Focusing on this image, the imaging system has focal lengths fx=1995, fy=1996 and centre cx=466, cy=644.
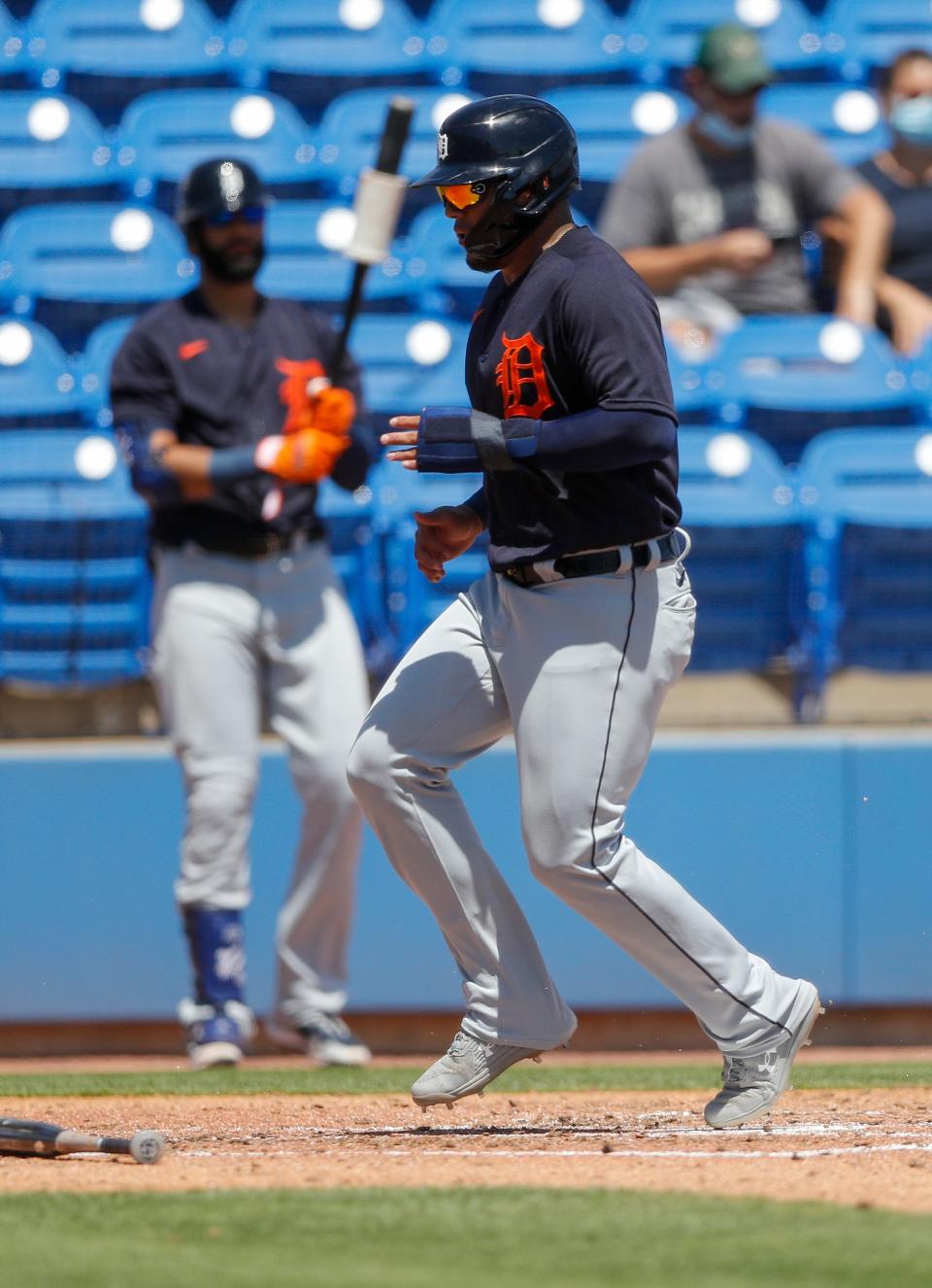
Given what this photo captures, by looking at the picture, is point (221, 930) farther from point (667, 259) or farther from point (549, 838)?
point (667, 259)

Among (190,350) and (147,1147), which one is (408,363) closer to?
(190,350)

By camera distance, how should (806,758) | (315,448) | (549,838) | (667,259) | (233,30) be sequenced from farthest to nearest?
(233,30) → (667,259) → (806,758) → (315,448) → (549,838)

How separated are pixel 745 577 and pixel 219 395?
5.61 feet

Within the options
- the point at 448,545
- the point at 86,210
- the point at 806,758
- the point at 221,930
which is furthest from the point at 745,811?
the point at 86,210

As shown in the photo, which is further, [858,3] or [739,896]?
[858,3]

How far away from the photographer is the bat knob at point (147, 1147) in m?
3.30

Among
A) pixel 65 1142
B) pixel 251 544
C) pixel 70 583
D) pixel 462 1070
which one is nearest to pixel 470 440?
pixel 462 1070

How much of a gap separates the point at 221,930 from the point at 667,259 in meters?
3.19

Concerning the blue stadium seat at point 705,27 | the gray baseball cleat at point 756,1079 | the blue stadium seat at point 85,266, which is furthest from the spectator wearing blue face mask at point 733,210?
the gray baseball cleat at point 756,1079

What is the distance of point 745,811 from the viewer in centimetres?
568

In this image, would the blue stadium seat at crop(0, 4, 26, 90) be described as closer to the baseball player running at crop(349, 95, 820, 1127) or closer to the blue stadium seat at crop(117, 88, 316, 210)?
the blue stadium seat at crop(117, 88, 316, 210)

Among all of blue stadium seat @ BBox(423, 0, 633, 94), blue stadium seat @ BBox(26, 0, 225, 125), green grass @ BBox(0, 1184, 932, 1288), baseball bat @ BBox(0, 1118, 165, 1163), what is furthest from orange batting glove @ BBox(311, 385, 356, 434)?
blue stadium seat @ BBox(26, 0, 225, 125)

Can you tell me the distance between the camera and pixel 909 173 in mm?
7746

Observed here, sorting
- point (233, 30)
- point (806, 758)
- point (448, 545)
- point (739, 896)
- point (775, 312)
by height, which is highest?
point (233, 30)
